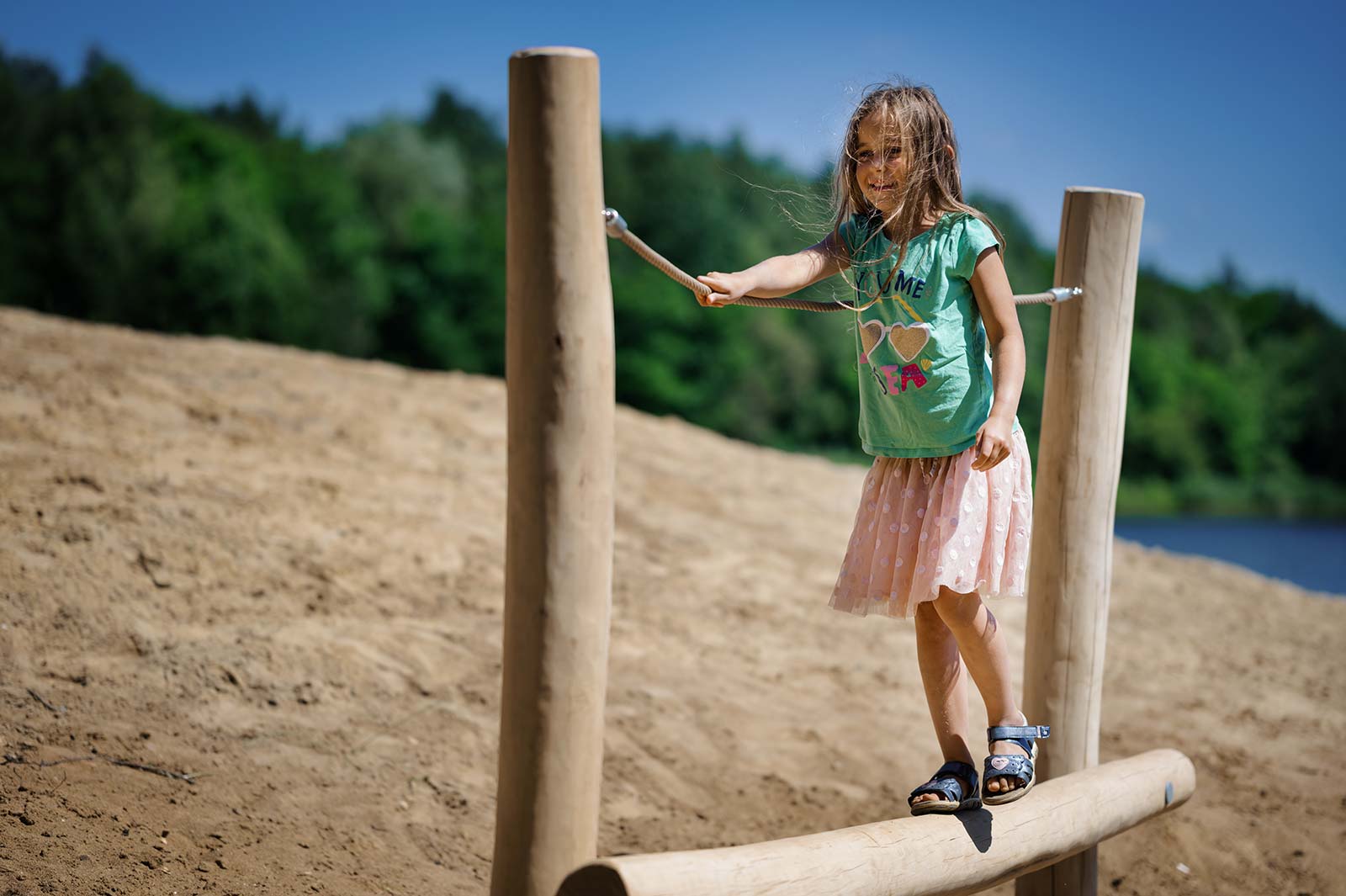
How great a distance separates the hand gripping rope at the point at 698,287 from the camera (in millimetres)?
2309

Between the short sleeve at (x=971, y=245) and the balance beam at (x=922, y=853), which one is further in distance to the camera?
the short sleeve at (x=971, y=245)

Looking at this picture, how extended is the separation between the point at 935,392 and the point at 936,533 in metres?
0.33

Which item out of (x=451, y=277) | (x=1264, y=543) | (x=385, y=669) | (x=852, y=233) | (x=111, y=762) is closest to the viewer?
(x=852, y=233)

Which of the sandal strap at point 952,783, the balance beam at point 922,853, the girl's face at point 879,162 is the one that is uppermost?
the girl's face at point 879,162

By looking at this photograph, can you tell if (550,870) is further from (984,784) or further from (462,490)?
(462,490)

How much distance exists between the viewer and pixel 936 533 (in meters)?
2.66

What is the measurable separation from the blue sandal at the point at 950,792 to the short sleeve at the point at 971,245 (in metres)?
1.16

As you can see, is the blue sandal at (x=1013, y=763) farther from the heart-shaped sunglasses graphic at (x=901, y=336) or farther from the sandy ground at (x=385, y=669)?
the sandy ground at (x=385, y=669)

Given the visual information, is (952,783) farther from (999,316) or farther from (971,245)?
(971,245)

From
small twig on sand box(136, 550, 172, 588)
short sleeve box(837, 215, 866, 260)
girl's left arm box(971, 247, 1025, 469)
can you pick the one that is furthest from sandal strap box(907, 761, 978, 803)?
small twig on sand box(136, 550, 172, 588)

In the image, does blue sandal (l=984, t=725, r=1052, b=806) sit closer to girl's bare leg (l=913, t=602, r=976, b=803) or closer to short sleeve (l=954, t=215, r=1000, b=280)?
girl's bare leg (l=913, t=602, r=976, b=803)

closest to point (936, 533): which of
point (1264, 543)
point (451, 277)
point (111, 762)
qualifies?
point (111, 762)

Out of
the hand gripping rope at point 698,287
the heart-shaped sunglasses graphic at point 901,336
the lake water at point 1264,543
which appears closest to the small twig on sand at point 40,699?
the hand gripping rope at point 698,287

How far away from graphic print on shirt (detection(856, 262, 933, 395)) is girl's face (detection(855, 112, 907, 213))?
17 cm
